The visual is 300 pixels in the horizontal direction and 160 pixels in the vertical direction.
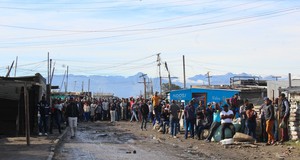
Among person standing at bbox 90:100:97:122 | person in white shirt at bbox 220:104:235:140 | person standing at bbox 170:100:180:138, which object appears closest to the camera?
person in white shirt at bbox 220:104:235:140

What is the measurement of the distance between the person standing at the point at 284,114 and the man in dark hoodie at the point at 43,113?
1063cm

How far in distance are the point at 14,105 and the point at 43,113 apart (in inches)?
53.4

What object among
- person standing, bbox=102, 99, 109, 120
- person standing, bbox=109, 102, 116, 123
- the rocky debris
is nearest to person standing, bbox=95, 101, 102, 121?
person standing, bbox=102, 99, 109, 120

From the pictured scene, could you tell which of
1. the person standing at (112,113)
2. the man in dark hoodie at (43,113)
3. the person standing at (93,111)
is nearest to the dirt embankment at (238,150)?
the man in dark hoodie at (43,113)

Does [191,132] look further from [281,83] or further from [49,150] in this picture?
[281,83]

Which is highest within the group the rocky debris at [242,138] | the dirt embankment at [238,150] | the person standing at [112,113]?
the person standing at [112,113]

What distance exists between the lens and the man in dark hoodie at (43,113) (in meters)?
21.5

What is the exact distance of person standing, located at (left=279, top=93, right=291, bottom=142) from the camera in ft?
56.6

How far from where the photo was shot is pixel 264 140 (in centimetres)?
1872

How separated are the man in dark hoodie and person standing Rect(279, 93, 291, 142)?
34.9 ft

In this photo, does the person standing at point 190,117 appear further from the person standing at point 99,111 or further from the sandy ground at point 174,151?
the person standing at point 99,111

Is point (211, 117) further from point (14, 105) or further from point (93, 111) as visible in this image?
point (93, 111)

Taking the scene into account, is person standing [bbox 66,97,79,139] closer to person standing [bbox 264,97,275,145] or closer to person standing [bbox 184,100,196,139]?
person standing [bbox 184,100,196,139]

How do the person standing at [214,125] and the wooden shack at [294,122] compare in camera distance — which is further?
the person standing at [214,125]
